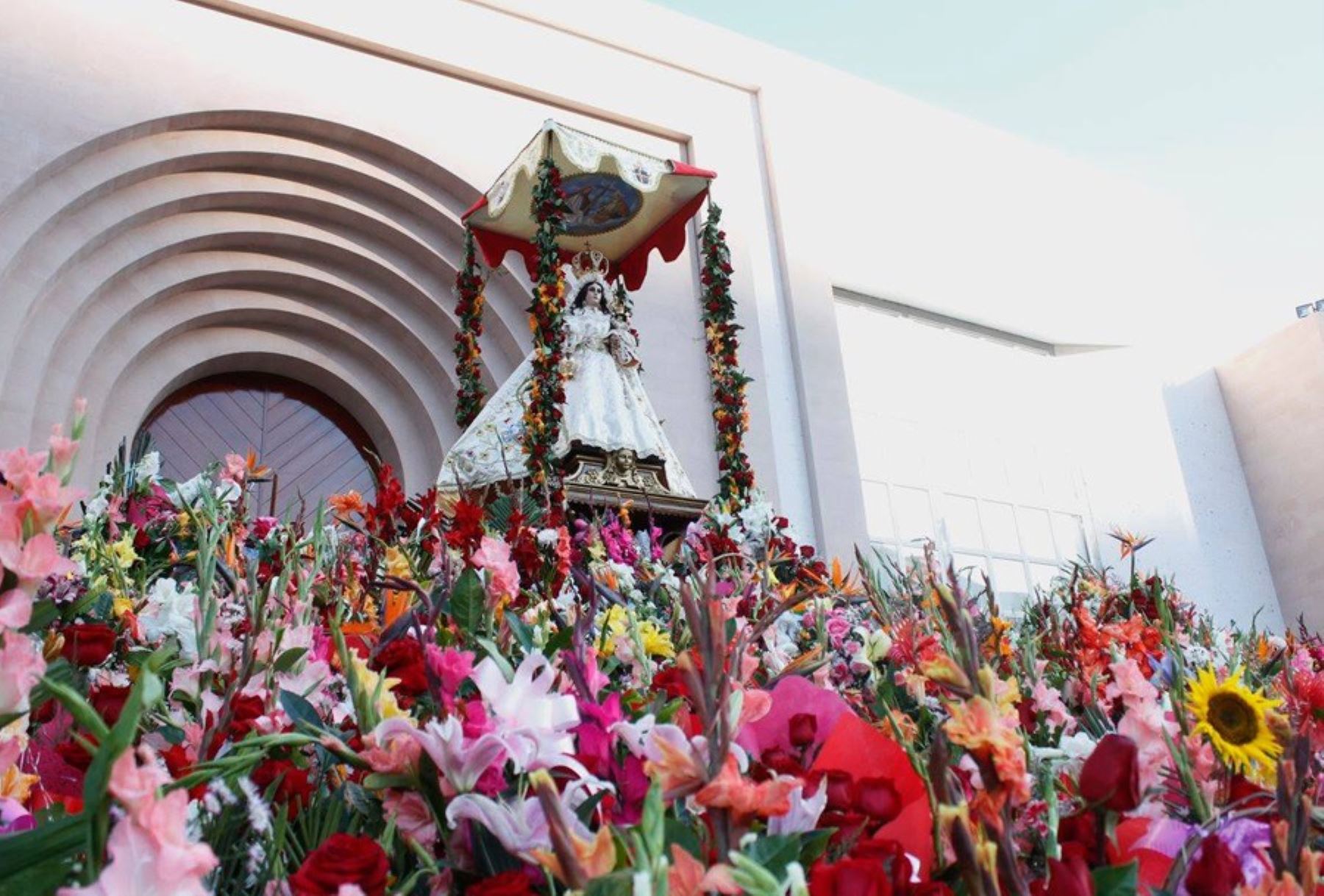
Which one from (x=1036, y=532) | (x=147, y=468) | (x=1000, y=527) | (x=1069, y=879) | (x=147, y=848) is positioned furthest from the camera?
(x=1036, y=532)

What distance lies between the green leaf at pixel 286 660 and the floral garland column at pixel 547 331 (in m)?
4.36

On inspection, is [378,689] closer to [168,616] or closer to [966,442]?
[168,616]

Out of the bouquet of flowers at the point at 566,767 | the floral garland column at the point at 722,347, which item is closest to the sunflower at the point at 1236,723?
the bouquet of flowers at the point at 566,767

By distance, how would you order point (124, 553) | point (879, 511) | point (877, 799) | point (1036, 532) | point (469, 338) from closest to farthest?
1. point (877, 799)
2. point (124, 553)
3. point (469, 338)
4. point (879, 511)
5. point (1036, 532)

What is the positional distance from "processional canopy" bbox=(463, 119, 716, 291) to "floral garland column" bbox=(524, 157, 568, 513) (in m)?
0.17

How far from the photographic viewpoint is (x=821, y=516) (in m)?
8.27

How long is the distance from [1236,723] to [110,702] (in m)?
0.92

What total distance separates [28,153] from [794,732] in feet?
23.3

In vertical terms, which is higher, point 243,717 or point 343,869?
point 243,717

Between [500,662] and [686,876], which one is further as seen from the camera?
[500,662]

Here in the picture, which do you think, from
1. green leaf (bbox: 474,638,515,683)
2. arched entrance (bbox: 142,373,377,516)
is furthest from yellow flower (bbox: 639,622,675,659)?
arched entrance (bbox: 142,373,377,516)

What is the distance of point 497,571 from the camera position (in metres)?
0.94

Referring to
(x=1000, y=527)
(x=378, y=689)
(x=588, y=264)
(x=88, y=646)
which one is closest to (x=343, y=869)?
(x=378, y=689)

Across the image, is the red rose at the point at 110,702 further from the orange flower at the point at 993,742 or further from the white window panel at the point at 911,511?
the white window panel at the point at 911,511
